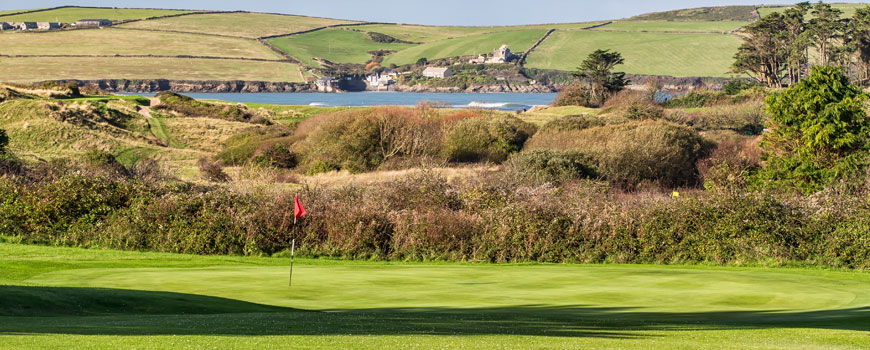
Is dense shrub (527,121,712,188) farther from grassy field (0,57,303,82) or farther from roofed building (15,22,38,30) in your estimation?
roofed building (15,22,38,30)

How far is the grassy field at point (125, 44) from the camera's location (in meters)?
162

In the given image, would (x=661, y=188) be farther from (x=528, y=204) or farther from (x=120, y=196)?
(x=120, y=196)

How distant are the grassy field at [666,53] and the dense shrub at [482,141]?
119 meters

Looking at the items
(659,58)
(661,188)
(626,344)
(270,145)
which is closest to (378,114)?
(270,145)

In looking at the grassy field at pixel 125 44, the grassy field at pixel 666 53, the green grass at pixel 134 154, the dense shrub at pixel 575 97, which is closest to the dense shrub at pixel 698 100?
the dense shrub at pixel 575 97

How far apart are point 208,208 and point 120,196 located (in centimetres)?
361

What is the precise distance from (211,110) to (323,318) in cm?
7175

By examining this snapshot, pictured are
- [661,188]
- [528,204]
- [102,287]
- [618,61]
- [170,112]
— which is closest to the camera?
[102,287]

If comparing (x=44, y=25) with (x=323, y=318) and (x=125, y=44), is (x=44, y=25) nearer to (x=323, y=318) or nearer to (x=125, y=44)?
(x=125, y=44)

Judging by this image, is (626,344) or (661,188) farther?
(661,188)

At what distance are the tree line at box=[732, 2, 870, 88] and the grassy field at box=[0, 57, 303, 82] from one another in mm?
95658

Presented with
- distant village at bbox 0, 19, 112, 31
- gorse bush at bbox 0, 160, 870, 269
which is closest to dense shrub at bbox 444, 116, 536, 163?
gorse bush at bbox 0, 160, 870, 269

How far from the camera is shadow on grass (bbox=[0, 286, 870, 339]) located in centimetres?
887

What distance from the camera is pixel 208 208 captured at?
2709cm
